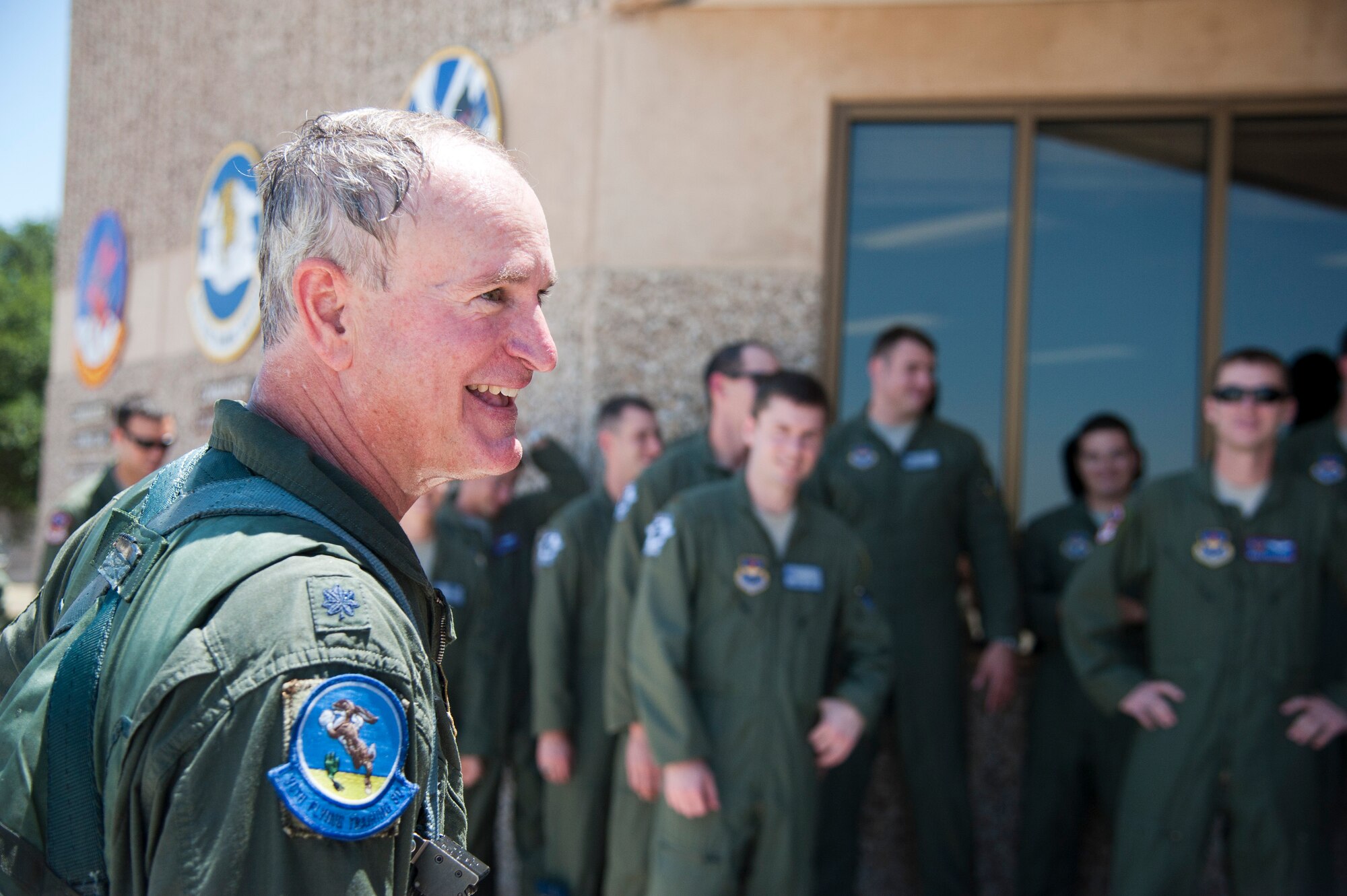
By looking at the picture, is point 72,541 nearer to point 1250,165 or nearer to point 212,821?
point 212,821

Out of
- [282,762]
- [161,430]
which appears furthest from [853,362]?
[282,762]

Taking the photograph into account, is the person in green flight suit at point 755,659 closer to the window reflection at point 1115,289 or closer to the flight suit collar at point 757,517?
the flight suit collar at point 757,517

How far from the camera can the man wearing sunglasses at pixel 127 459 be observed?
5270mm

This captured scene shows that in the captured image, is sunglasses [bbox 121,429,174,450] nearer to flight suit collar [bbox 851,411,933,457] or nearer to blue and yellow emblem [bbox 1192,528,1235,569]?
flight suit collar [bbox 851,411,933,457]

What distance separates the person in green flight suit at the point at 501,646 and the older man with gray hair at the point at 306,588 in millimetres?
3585

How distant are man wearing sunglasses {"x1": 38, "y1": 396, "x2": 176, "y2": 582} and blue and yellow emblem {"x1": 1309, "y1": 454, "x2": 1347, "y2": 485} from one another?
4783 mm

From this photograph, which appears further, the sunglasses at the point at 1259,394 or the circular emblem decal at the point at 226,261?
the circular emblem decal at the point at 226,261

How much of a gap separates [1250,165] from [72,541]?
5.00 metres

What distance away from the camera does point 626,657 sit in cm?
391

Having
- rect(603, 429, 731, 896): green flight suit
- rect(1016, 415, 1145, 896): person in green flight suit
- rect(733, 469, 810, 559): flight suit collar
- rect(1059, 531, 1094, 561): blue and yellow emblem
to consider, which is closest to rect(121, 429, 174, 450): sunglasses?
rect(603, 429, 731, 896): green flight suit

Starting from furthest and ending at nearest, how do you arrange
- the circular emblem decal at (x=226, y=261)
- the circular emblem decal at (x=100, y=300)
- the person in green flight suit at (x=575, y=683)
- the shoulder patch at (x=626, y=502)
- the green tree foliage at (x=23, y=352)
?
the green tree foliage at (x=23, y=352) < the circular emblem decal at (x=100, y=300) < the circular emblem decal at (x=226, y=261) < the person in green flight suit at (x=575, y=683) < the shoulder patch at (x=626, y=502)

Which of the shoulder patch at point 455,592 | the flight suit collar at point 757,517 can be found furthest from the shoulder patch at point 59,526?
the flight suit collar at point 757,517

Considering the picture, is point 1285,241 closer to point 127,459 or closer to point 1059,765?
point 1059,765

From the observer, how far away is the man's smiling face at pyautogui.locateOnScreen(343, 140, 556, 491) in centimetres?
113
